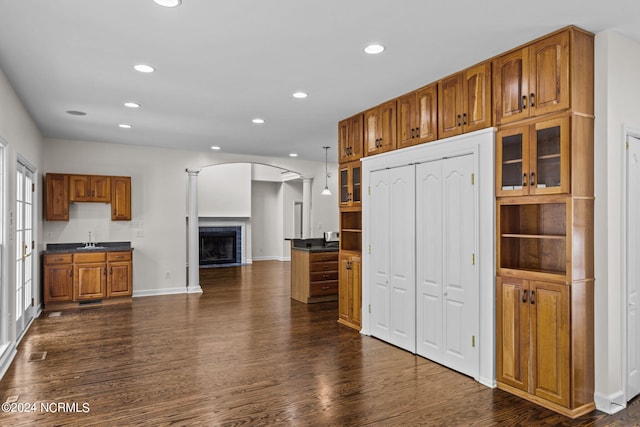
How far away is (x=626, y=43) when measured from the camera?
9.91 feet

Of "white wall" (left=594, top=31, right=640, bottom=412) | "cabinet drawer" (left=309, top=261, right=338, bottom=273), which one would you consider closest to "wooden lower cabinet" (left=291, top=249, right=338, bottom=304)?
"cabinet drawer" (left=309, top=261, right=338, bottom=273)

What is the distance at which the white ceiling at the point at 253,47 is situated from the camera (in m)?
2.60

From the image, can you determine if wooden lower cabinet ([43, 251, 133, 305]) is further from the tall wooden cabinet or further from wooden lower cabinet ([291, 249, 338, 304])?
the tall wooden cabinet

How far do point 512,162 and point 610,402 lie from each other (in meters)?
1.84

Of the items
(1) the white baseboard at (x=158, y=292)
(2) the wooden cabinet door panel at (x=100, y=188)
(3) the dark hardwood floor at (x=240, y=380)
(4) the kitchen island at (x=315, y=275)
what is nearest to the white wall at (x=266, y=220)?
(1) the white baseboard at (x=158, y=292)

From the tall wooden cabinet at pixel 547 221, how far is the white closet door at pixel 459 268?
0.83 feet

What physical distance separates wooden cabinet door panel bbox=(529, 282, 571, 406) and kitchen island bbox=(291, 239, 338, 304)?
4122mm

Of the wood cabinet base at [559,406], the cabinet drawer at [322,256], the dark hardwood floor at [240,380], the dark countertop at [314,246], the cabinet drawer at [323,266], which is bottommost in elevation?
the dark hardwood floor at [240,380]

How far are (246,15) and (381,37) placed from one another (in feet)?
3.20

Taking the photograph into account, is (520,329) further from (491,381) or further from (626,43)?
(626,43)

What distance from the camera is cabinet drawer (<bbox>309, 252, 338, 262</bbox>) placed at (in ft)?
22.6

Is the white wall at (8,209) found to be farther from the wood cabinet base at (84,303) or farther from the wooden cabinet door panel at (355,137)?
the wooden cabinet door panel at (355,137)

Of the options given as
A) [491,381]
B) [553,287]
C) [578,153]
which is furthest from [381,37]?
[491,381]

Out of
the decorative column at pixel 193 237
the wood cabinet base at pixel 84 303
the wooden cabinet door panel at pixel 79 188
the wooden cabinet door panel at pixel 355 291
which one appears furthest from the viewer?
the decorative column at pixel 193 237
